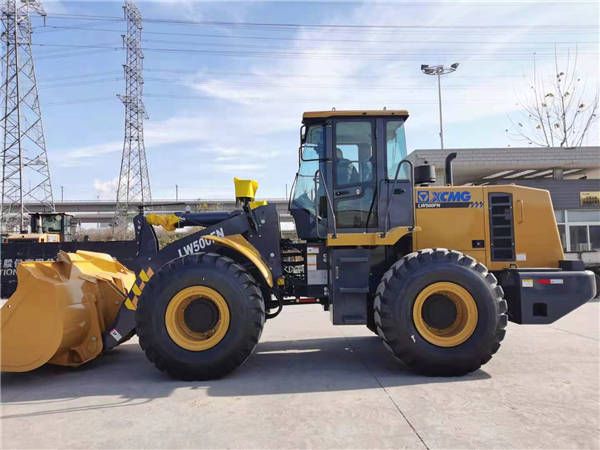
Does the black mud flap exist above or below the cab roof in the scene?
below

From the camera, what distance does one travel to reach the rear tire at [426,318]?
5355 millimetres

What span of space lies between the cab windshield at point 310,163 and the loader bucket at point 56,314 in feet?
8.84

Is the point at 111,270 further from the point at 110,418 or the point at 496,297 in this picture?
the point at 496,297

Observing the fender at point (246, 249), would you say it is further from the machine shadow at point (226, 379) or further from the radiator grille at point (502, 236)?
the radiator grille at point (502, 236)

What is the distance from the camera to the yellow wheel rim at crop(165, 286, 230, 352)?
5402mm

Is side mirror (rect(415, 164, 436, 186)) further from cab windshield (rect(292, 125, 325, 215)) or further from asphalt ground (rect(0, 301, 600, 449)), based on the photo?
asphalt ground (rect(0, 301, 600, 449))

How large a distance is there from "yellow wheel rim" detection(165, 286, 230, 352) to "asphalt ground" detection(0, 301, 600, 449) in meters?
0.46

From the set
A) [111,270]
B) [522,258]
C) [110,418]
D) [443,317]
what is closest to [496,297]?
[443,317]

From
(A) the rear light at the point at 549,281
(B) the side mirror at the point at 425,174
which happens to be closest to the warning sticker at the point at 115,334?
(B) the side mirror at the point at 425,174

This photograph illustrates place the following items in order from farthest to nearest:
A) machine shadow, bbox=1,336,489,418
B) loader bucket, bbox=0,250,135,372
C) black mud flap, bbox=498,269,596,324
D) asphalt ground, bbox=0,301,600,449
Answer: black mud flap, bbox=498,269,596,324, loader bucket, bbox=0,250,135,372, machine shadow, bbox=1,336,489,418, asphalt ground, bbox=0,301,600,449

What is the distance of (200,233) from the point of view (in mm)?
6191

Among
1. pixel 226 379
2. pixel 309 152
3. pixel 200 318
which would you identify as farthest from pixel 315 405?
pixel 309 152

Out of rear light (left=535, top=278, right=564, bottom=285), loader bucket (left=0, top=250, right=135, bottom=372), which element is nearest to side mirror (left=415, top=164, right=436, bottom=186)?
rear light (left=535, top=278, right=564, bottom=285)

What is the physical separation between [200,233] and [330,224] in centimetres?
165
